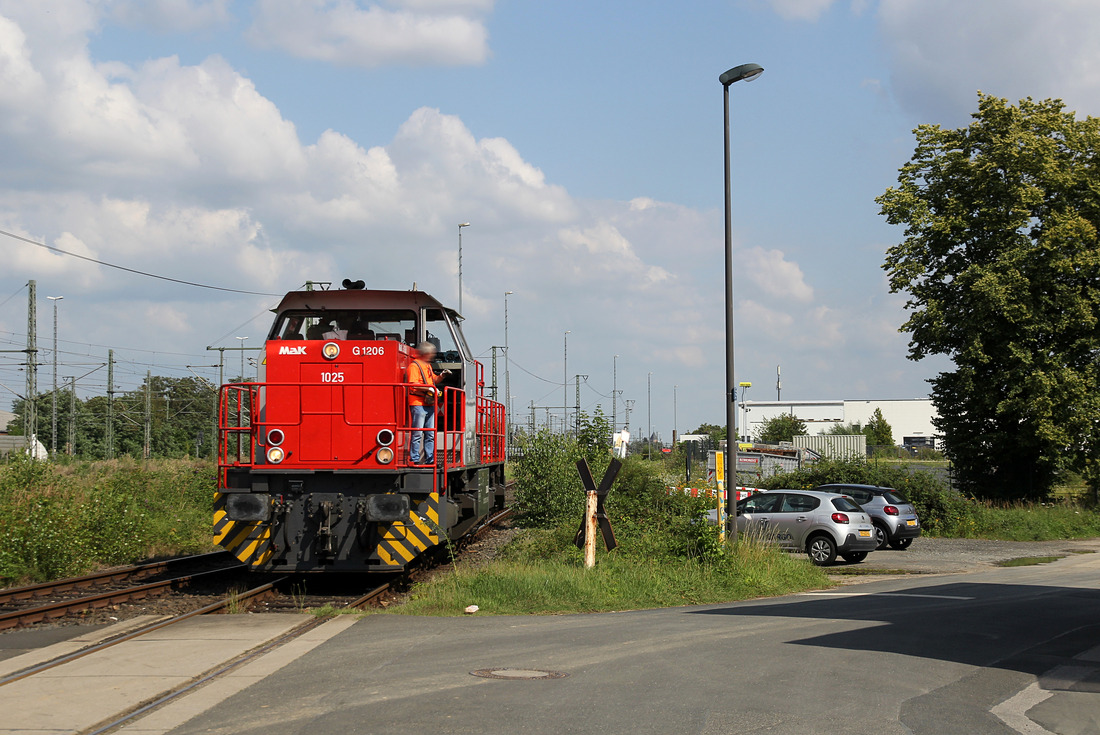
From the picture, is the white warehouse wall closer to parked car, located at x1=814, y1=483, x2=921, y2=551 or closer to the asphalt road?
parked car, located at x1=814, y1=483, x2=921, y2=551

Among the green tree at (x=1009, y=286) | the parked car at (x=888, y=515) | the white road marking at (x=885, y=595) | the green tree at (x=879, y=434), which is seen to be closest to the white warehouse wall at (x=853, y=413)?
the green tree at (x=879, y=434)

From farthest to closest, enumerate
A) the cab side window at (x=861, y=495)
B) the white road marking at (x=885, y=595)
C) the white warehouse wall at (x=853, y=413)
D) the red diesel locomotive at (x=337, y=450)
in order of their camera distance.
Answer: the white warehouse wall at (x=853, y=413)
the cab side window at (x=861, y=495)
the white road marking at (x=885, y=595)
the red diesel locomotive at (x=337, y=450)

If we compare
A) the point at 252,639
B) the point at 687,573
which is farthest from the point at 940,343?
the point at 252,639

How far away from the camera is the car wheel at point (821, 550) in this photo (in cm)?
1835

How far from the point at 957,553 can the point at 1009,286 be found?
11.7 meters

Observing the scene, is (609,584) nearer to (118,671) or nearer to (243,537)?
(243,537)

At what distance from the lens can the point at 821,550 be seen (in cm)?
1844

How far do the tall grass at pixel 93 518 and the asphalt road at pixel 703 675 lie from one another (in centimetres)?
602

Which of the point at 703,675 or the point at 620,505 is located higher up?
the point at 620,505

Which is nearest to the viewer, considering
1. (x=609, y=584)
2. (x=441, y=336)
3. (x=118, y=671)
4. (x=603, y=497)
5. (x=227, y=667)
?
(x=118, y=671)

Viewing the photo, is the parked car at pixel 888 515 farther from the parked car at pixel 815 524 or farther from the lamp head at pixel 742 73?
the lamp head at pixel 742 73

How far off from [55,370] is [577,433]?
2327 centimetres

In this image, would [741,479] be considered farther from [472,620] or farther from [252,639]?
[252,639]

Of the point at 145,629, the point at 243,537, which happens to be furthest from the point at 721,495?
the point at 145,629
